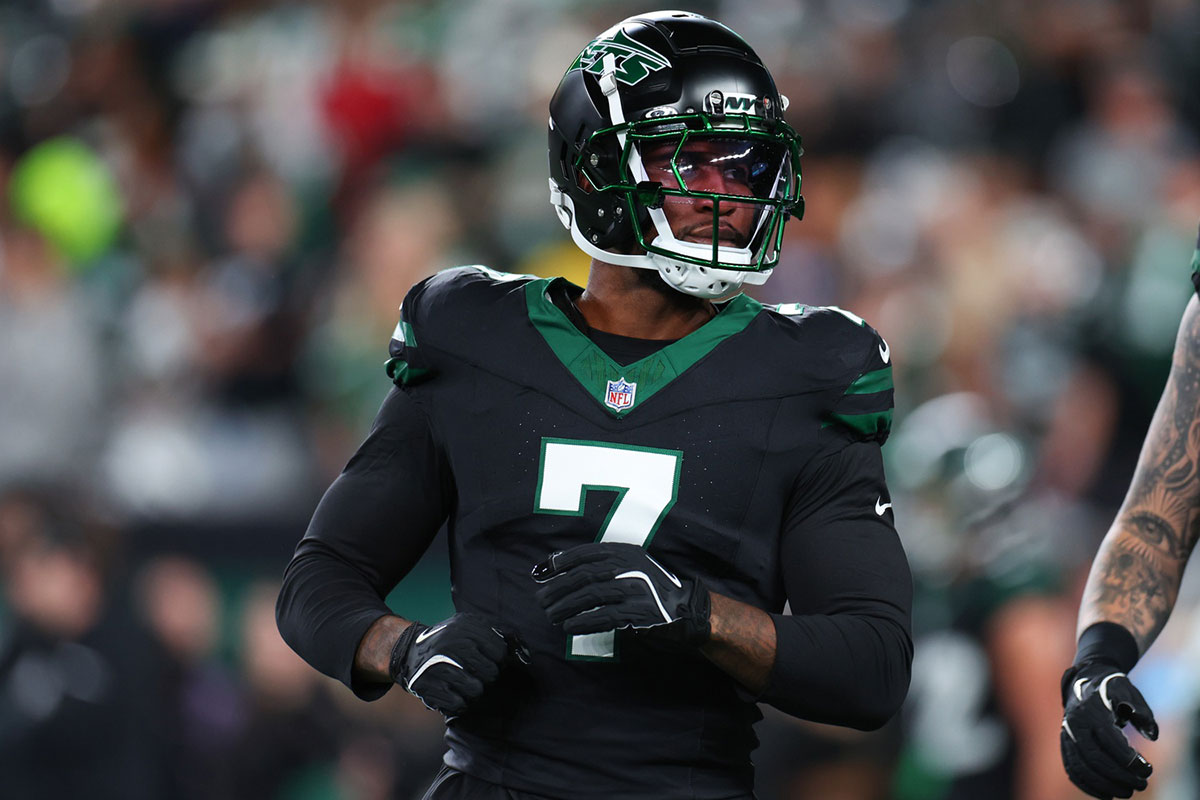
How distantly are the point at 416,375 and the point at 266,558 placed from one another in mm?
2759

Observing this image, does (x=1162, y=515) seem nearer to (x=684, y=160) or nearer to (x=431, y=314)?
(x=684, y=160)

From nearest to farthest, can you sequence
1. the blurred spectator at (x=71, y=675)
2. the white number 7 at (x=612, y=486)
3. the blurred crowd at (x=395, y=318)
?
the white number 7 at (x=612, y=486), the blurred crowd at (x=395, y=318), the blurred spectator at (x=71, y=675)

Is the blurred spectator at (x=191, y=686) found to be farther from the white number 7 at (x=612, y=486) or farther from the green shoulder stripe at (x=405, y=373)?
the white number 7 at (x=612, y=486)

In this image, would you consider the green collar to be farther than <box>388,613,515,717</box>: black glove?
Yes

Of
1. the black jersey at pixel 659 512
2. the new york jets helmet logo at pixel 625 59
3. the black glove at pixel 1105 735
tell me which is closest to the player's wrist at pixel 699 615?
the black jersey at pixel 659 512

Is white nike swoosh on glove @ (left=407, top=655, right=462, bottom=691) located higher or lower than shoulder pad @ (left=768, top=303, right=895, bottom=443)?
lower

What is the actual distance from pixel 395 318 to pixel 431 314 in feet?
9.73

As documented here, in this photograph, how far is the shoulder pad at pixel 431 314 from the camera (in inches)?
81.3

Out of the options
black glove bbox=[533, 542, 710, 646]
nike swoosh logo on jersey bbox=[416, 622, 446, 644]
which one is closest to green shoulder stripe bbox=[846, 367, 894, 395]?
black glove bbox=[533, 542, 710, 646]

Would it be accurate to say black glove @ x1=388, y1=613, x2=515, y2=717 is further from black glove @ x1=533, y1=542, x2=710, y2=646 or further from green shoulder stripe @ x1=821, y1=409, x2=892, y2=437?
green shoulder stripe @ x1=821, y1=409, x2=892, y2=437

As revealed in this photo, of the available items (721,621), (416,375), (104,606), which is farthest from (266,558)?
(721,621)

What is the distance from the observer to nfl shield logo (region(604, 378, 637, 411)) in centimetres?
195

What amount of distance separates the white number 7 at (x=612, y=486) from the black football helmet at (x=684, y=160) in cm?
25

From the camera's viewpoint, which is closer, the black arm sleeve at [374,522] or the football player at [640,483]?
the football player at [640,483]
